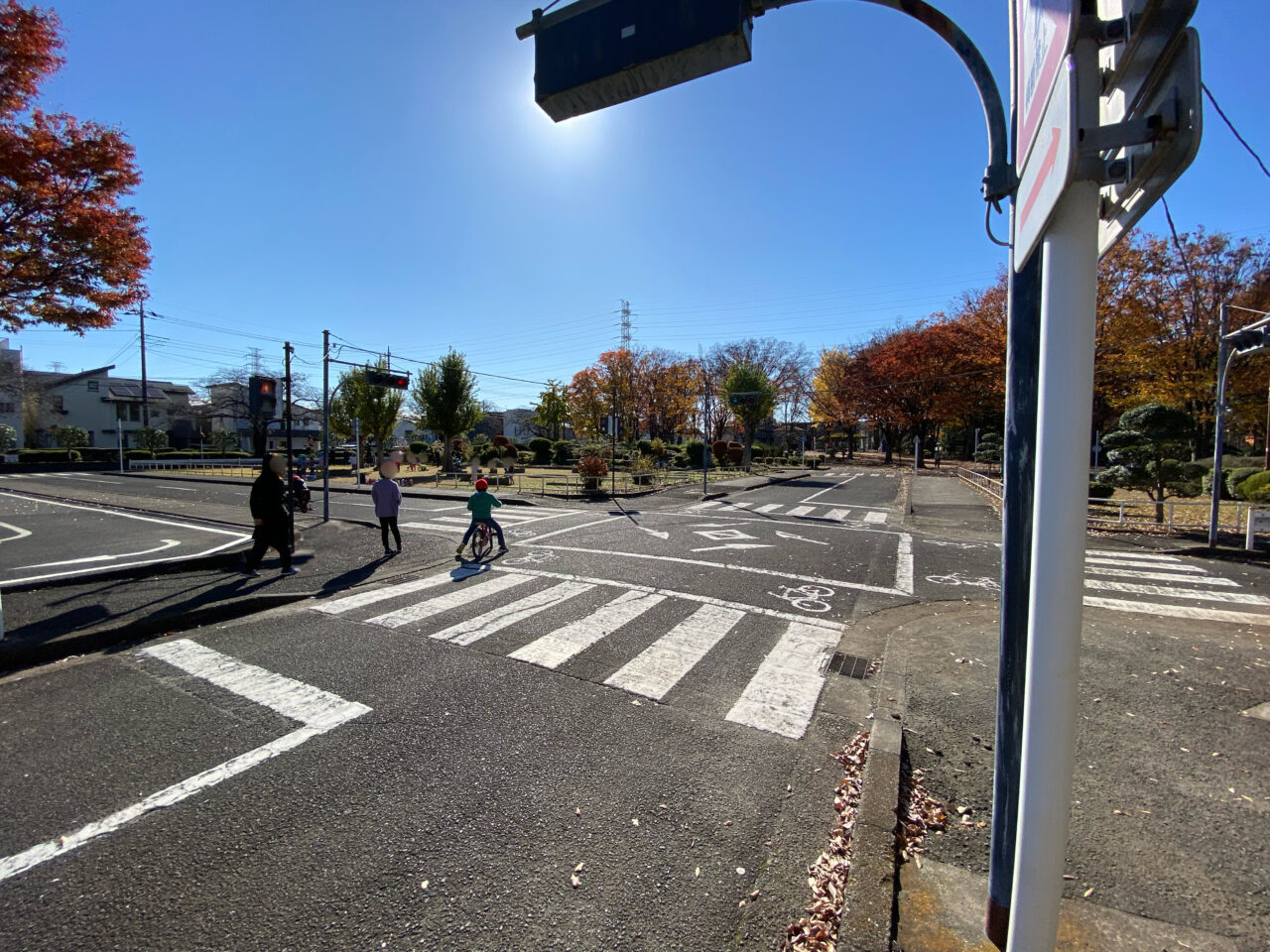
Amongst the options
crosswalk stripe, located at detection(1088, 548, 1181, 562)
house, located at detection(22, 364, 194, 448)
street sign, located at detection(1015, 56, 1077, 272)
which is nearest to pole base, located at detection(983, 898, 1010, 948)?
street sign, located at detection(1015, 56, 1077, 272)

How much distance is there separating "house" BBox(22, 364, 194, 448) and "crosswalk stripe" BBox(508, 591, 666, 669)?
62.2 metres

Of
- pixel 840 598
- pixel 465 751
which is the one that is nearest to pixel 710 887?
pixel 465 751

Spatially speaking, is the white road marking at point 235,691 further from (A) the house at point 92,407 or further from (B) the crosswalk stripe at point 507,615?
(A) the house at point 92,407

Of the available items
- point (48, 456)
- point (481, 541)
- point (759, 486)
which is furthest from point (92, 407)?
point (481, 541)

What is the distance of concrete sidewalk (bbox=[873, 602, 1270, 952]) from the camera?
2443 mm

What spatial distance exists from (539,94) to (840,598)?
6.97 metres

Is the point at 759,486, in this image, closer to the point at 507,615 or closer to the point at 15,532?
the point at 507,615

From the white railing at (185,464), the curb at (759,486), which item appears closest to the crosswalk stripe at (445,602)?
the curb at (759,486)

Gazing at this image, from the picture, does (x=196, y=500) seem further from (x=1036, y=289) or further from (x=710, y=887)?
(x=1036, y=289)

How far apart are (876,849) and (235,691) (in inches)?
Answer: 192

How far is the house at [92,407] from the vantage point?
173ft

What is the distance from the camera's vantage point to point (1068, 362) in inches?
58.8

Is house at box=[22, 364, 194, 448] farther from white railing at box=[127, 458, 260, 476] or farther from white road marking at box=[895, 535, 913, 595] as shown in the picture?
white road marking at box=[895, 535, 913, 595]

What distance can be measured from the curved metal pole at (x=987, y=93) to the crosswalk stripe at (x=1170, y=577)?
9362 millimetres
